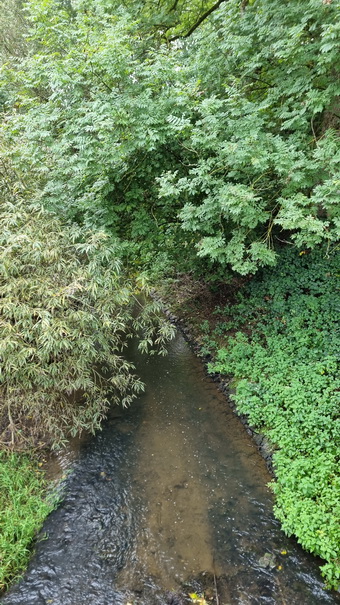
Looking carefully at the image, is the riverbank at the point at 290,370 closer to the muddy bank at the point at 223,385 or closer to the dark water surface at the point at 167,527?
the muddy bank at the point at 223,385

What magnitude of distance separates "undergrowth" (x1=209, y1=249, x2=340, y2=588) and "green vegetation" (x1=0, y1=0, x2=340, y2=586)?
23 mm

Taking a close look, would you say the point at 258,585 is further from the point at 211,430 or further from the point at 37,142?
the point at 37,142

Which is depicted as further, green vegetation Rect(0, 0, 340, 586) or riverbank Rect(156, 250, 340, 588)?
green vegetation Rect(0, 0, 340, 586)

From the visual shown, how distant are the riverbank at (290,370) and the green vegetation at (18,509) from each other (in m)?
2.78

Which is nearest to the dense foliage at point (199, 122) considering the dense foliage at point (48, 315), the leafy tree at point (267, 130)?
the leafy tree at point (267, 130)

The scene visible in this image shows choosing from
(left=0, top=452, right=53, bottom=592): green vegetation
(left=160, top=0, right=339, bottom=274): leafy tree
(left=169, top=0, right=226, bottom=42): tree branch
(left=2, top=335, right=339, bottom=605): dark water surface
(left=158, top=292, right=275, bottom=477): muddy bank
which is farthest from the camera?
(left=169, top=0, right=226, bottom=42): tree branch

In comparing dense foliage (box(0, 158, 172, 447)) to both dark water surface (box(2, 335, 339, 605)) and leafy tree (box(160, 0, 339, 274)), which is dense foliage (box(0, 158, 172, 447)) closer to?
dark water surface (box(2, 335, 339, 605))

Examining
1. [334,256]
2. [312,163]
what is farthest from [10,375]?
[334,256]

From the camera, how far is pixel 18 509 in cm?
372

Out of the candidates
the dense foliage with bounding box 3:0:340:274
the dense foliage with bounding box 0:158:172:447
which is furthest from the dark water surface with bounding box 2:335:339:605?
the dense foliage with bounding box 3:0:340:274

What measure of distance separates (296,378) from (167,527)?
2622mm

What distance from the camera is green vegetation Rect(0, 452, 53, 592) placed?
3.28 m

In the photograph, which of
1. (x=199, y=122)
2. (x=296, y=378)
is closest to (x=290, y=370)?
(x=296, y=378)

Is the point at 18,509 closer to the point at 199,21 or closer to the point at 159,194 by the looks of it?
the point at 159,194
